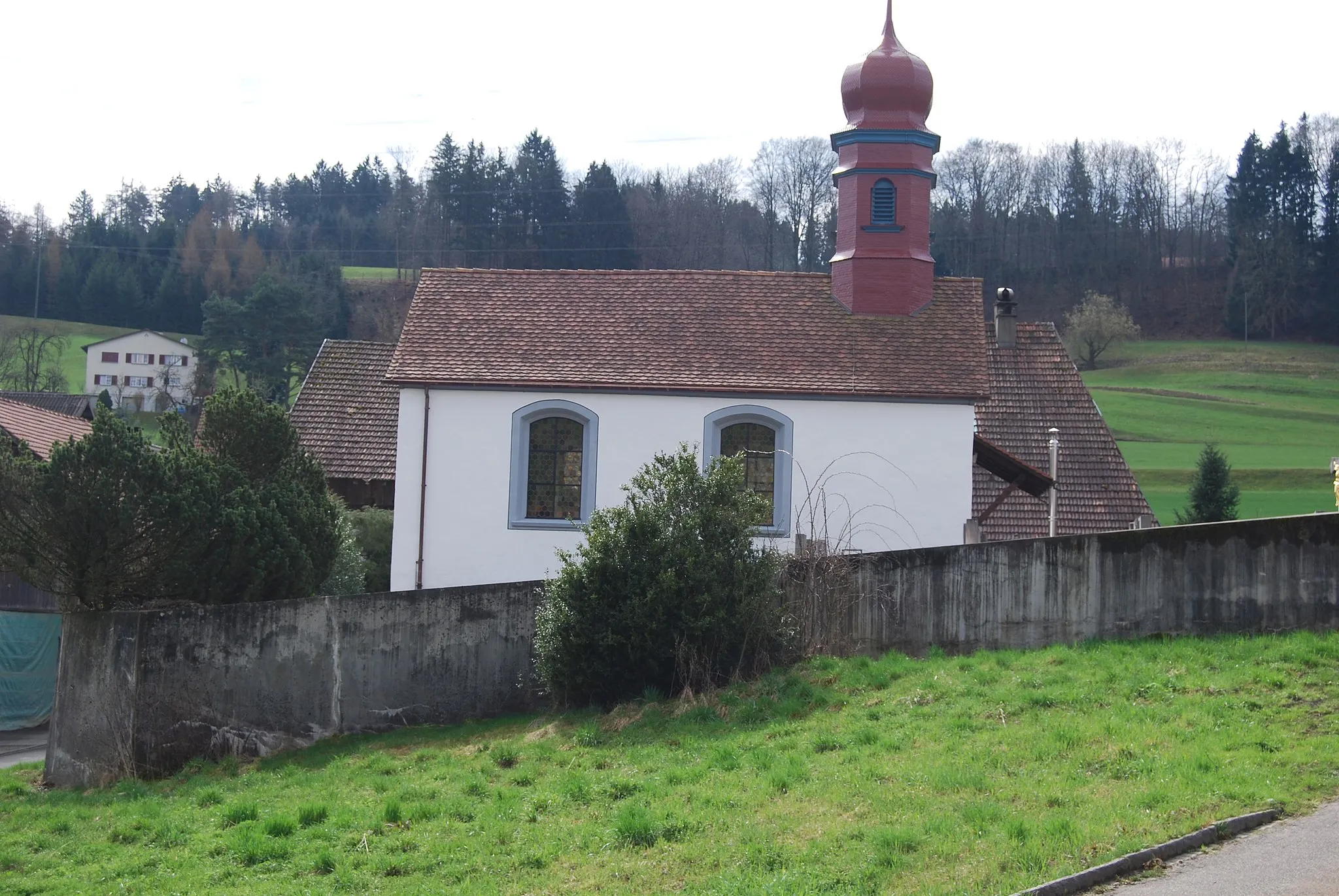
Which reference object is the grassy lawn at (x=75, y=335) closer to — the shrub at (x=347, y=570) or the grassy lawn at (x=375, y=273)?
the grassy lawn at (x=375, y=273)

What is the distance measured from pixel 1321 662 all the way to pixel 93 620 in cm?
1066

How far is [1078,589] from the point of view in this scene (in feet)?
38.1

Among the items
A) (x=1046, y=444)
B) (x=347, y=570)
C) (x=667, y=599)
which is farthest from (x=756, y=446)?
(x=667, y=599)

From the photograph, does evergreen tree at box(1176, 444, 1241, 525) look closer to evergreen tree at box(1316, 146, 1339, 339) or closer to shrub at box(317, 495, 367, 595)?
shrub at box(317, 495, 367, 595)

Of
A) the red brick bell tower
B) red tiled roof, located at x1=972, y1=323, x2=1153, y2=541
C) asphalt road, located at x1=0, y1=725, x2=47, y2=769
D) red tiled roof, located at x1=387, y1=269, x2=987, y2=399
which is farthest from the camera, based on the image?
red tiled roof, located at x1=972, y1=323, x2=1153, y2=541

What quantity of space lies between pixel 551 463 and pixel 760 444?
3.18 metres

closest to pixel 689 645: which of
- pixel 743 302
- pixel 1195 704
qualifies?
pixel 1195 704

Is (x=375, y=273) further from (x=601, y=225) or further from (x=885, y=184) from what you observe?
(x=885, y=184)

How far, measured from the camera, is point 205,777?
36.1ft

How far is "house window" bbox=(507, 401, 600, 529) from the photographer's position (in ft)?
61.5

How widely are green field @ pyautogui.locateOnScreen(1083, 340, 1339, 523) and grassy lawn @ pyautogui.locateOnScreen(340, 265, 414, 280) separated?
124 feet

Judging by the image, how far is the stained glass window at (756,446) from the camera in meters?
18.7

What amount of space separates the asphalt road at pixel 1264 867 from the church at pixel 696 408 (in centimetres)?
1096

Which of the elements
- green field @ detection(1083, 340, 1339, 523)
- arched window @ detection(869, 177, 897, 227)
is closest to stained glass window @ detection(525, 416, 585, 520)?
arched window @ detection(869, 177, 897, 227)
